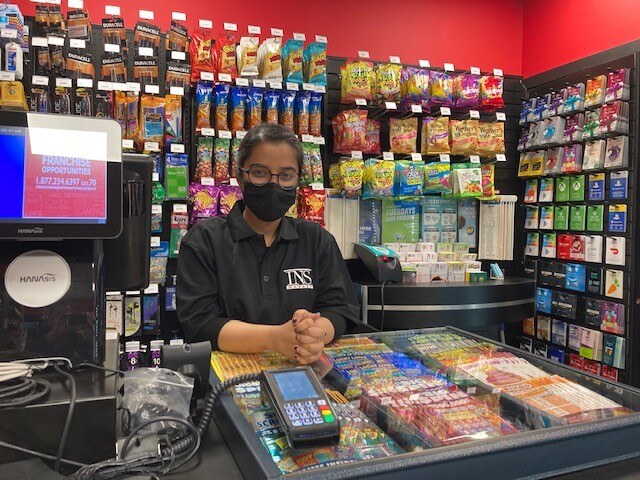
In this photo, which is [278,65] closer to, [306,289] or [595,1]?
[306,289]

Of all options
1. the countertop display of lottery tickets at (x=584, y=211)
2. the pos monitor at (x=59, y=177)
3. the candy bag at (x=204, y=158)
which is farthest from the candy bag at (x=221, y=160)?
the countertop display of lottery tickets at (x=584, y=211)

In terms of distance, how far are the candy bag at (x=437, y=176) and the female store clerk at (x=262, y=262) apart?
92.4 inches

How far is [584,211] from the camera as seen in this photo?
13.6 feet

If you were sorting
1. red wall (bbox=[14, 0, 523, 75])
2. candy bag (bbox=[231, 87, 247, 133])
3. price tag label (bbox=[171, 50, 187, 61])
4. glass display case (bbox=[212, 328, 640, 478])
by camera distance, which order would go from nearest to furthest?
glass display case (bbox=[212, 328, 640, 478]) < price tag label (bbox=[171, 50, 187, 61]) < candy bag (bbox=[231, 87, 247, 133]) < red wall (bbox=[14, 0, 523, 75])

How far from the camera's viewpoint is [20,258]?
1.01 meters

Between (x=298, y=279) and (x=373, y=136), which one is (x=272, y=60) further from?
(x=298, y=279)

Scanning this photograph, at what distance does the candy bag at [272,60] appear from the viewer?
3705mm

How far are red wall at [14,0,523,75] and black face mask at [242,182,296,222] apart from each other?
3.08 metres

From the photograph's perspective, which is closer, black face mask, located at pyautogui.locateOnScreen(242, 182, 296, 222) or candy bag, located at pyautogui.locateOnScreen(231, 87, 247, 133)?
black face mask, located at pyautogui.locateOnScreen(242, 182, 296, 222)

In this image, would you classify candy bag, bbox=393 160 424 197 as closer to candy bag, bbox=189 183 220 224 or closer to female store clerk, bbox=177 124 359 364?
candy bag, bbox=189 183 220 224

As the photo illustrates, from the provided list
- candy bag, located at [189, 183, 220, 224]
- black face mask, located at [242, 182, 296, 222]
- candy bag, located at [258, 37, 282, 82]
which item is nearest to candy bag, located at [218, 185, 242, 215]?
candy bag, located at [189, 183, 220, 224]

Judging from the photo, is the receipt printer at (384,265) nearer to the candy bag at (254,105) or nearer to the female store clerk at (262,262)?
the candy bag at (254,105)

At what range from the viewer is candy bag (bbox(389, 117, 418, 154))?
416 cm

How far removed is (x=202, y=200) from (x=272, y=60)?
114 cm
